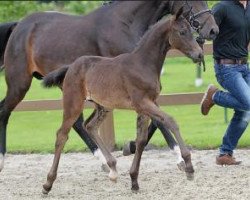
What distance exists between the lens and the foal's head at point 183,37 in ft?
19.1

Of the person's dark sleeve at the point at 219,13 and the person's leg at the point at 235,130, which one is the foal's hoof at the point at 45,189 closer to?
the person's leg at the point at 235,130

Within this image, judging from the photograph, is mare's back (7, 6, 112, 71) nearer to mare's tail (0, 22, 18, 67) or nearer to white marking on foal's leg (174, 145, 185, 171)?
mare's tail (0, 22, 18, 67)

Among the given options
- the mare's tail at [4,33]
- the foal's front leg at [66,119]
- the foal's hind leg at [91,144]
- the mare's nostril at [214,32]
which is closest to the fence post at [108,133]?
the foal's hind leg at [91,144]

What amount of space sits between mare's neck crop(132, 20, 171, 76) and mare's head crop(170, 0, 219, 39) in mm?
559

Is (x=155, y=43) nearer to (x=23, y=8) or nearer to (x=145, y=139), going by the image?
(x=145, y=139)

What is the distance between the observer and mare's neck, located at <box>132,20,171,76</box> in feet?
19.7

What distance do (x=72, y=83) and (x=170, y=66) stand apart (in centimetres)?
1711

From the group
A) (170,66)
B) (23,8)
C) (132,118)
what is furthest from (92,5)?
(132,118)

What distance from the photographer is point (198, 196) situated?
5961mm

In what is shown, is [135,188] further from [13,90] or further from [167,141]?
[13,90]

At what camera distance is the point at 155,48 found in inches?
238

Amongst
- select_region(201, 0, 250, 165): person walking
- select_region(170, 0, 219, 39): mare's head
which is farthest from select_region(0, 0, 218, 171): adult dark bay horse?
select_region(201, 0, 250, 165): person walking

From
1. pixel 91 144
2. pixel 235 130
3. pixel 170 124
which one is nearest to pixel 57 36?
pixel 91 144

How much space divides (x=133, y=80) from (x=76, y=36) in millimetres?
1585
